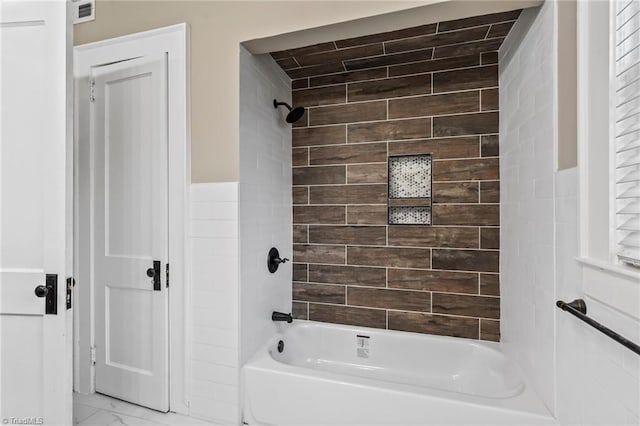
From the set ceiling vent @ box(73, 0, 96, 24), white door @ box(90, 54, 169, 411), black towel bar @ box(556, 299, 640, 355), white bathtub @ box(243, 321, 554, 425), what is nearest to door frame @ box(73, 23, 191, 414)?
white door @ box(90, 54, 169, 411)

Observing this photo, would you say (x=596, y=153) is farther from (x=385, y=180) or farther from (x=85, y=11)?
(x=85, y=11)

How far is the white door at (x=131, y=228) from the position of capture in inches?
74.3

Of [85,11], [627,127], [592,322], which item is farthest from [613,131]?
[85,11]

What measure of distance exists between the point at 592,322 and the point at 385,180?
1480mm

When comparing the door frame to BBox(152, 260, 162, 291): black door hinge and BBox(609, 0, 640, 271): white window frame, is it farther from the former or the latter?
BBox(609, 0, 640, 271): white window frame

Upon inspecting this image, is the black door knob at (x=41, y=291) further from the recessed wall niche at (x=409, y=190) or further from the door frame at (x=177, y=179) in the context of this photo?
the recessed wall niche at (x=409, y=190)

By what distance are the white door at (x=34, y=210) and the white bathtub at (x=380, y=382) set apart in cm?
95

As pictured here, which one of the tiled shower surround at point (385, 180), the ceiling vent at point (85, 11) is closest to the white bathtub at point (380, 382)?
the tiled shower surround at point (385, 180)

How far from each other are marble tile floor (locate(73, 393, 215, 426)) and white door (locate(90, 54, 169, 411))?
0.04m

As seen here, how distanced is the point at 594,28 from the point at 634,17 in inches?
6.7

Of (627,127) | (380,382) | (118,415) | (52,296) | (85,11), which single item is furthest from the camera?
(85,11)

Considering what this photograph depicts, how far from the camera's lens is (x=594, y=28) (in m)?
1.11

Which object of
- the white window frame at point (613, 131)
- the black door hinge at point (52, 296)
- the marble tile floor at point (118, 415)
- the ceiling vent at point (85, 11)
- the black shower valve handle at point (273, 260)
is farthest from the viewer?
the black shower valve handle at point (273, 260)

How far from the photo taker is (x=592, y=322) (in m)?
1.01
